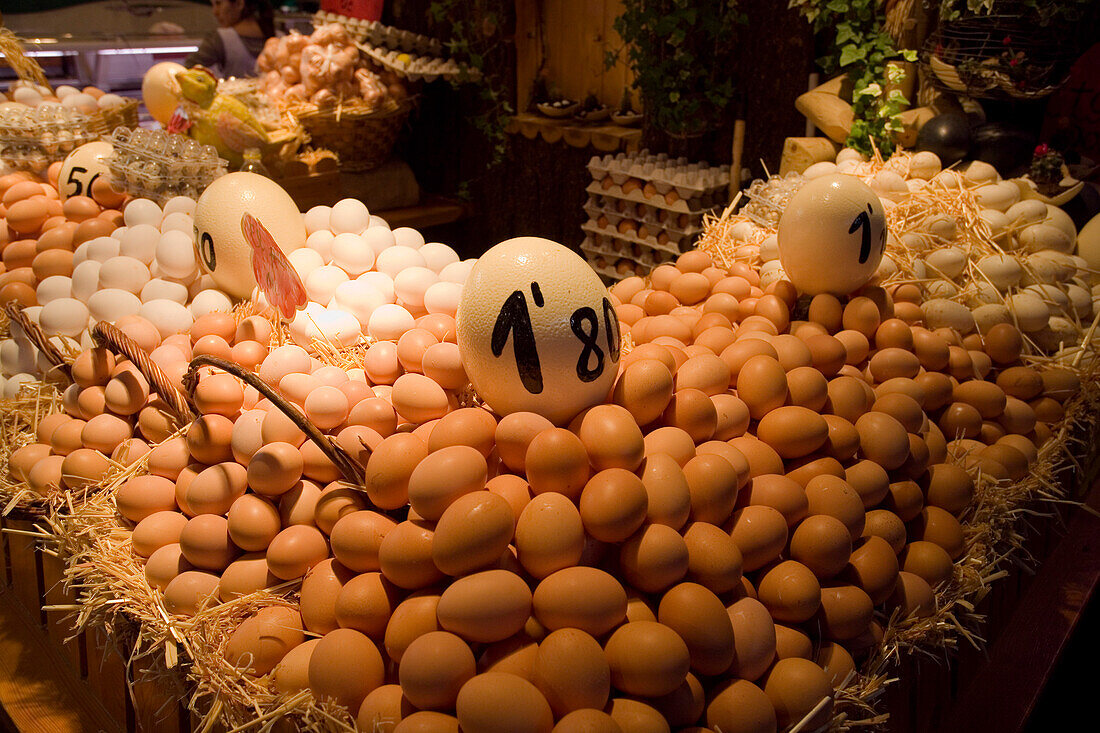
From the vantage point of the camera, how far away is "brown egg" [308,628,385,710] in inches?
44.2

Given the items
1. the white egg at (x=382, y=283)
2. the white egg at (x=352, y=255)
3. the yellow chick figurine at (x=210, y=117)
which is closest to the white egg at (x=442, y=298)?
the white egg at (x=382, y=283)

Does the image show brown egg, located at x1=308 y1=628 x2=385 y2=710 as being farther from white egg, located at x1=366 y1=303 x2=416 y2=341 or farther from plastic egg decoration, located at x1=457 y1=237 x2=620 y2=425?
white egg, located at x1=366 y1=303 x2=416 y2=341

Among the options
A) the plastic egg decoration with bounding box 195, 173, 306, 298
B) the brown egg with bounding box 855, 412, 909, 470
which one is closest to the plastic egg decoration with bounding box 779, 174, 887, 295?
the brown egg with bounding box 855, 412, 909, 470

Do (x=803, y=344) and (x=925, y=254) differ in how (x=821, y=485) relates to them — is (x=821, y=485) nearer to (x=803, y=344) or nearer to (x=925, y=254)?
(x=803, y=344)

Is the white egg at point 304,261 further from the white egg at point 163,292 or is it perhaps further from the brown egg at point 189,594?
the brown egg at point 189,594

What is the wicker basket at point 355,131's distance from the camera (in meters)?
4.32

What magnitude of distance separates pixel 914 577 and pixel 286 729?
1105 millimetres

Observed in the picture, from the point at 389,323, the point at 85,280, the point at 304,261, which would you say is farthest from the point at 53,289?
the point at 389,323

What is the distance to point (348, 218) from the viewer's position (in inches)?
83.5

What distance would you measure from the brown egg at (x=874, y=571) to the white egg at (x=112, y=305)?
69.2 inches

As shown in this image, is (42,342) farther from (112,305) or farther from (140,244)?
(140,244)

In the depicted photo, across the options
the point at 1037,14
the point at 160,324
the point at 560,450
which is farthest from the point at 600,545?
the point at 1037,14

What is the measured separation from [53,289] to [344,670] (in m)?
1.60

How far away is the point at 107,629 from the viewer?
1.41 meters
